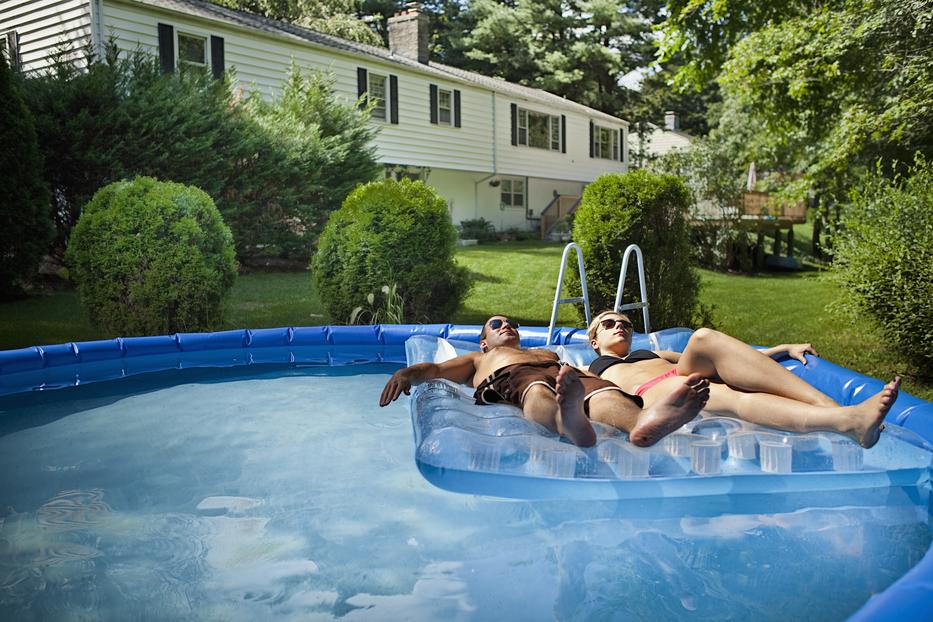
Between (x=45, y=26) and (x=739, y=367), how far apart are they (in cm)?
1466

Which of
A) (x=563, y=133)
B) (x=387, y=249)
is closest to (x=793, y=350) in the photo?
(x=387, y=249)

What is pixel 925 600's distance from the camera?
1921 millimetres

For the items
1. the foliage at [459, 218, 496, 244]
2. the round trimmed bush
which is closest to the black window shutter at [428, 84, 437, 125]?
the foliage at [459, 218, 496, 244]

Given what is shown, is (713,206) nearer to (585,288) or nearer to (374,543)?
(585,288)

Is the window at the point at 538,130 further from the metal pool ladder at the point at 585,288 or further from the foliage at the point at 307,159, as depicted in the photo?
the metal pool ladder at the point at 585,288

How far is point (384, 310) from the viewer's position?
842 centimetres

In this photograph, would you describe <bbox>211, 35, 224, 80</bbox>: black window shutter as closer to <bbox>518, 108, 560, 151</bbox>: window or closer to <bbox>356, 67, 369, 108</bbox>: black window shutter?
<bbox>356, 67, 369, 108</bbox>: black window shutter

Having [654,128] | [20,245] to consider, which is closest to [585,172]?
[654,128]

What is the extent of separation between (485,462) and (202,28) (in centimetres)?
1407

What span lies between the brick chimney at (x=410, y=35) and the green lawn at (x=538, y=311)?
884 centimetres

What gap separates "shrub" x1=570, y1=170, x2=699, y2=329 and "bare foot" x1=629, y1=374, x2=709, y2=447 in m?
4.76

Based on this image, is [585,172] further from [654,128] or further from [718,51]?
[718,51]

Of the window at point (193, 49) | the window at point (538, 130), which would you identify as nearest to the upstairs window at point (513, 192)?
the window at point (538, 130)

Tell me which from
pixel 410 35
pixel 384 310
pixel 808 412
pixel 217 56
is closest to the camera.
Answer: pixel 808 412
